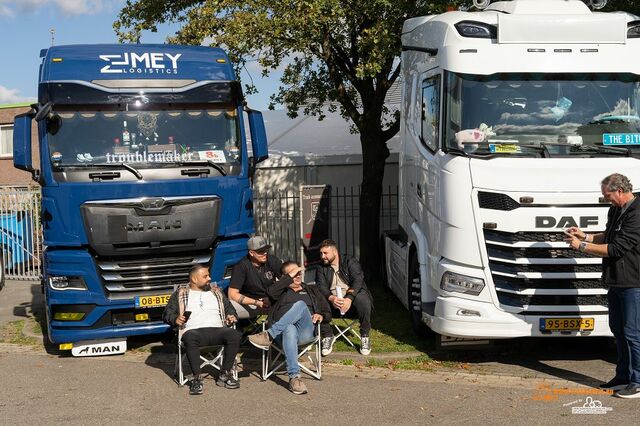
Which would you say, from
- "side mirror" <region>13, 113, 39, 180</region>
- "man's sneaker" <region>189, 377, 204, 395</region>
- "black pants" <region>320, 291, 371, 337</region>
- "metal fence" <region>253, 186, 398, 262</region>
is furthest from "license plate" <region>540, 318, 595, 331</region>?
"metal fence" <region>253, 186, 398, 262</region>

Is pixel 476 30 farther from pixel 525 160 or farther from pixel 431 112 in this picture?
pixel 525 160

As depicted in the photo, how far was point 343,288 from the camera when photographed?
9281 millimetres

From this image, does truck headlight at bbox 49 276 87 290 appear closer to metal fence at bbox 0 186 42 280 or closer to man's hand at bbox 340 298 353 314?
man's hand at bbox 340 298 353 314

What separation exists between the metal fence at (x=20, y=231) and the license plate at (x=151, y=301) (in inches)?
336

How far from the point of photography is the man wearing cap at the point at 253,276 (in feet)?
29.8

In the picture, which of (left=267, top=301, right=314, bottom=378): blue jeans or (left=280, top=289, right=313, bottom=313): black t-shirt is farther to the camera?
(left=280, top=289, right=313, bottom=313): black t-shirt

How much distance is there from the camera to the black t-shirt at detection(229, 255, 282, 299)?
358 inches

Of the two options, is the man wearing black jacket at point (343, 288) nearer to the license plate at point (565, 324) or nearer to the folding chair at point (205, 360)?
the folding chair at point (205, 360)

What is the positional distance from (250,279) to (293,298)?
3.83 ft

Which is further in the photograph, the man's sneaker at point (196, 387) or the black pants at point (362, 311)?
the black pants at point (362, 311)

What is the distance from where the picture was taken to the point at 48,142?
29.8ft

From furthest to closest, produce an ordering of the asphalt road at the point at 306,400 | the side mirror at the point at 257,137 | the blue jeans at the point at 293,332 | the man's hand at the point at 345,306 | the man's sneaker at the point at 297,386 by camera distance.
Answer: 1. the side mirror at the point at 257,137
2. the man's hand at the point at 345,306
3. the blue jeans at the point at 293,332
4. the man's sneaker at the point at 297,386
5. the asphalt road at the point at 306,400

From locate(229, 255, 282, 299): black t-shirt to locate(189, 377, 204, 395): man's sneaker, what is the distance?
60.7 inches

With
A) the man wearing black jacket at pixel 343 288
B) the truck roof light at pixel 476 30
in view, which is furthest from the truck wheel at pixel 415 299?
the truck roof light at pixel 476 30
